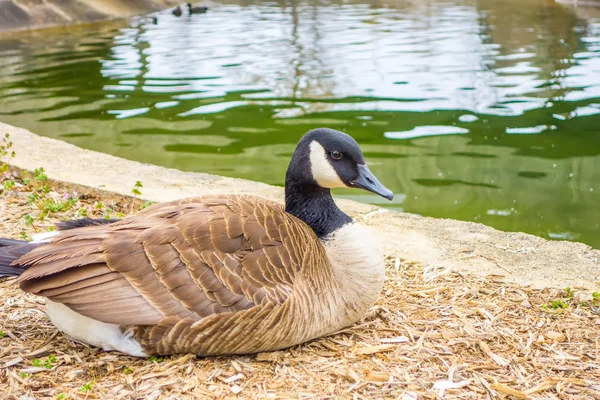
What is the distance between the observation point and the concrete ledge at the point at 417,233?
175 inches

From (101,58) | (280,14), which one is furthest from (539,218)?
(280,14)

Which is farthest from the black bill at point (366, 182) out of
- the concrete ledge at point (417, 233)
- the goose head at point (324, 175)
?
the concrete ledge at point (417, 233)

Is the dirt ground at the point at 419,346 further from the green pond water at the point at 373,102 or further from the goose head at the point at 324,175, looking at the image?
the green pond water at the point at 373,102

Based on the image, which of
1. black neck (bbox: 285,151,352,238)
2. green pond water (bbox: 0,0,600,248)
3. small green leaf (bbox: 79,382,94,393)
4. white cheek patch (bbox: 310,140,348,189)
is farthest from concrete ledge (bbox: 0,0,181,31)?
small green leaf (bbox: 79,382,94,393)

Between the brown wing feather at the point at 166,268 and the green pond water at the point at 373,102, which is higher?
the brown wing feather at the point at 166,268

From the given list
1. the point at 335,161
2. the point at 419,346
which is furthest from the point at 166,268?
the point at 419,346

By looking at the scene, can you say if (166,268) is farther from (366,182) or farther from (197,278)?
(366,182)

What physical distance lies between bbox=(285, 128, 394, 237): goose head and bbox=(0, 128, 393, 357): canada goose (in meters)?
0.02

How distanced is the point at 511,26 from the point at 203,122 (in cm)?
1228

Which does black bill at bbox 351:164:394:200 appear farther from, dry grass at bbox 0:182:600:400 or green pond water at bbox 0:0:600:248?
green pond water at bbox 0:0:600:248

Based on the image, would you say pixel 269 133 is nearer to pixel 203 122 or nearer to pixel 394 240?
pixel 203 122

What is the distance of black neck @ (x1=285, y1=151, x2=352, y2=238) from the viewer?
145 inches

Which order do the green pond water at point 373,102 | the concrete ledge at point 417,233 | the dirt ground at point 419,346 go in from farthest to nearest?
the green pond water at point 373,102
the concrete ledge at point 417,233
the dirt ground at point 419,346

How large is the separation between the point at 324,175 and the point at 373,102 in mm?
7310
